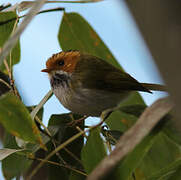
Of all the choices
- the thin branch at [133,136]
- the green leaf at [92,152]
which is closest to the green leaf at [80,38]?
the green leaf at [92,152]

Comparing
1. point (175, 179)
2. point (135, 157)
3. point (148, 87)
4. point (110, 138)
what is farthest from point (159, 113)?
point (148, 87)

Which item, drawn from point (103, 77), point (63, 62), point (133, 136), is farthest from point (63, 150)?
point (133, 136)

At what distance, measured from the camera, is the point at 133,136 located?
3.18ft

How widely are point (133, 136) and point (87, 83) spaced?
1242 millimetres

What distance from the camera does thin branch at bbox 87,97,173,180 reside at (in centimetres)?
84

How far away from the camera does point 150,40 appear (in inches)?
21.8

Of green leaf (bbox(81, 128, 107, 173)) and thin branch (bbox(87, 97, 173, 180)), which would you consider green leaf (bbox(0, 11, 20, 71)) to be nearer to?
green leaf (bbox(81, 128, 107, 173))

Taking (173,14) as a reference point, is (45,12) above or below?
below

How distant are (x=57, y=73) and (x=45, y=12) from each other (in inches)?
17.9

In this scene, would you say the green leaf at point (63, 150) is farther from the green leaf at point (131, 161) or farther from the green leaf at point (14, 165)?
the green leaf at point (131, 161)

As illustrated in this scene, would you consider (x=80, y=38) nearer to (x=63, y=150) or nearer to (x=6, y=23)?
(x=6, y=23)

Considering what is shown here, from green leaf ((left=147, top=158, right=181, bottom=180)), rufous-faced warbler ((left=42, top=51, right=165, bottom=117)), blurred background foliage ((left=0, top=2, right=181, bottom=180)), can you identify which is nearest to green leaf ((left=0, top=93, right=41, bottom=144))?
blurred background foliage ((left=0, top=2, right=181, bottom=180))

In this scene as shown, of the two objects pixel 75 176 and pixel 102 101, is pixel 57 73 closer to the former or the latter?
pixel 102 101

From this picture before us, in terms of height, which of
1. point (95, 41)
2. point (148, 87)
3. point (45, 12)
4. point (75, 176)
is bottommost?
point (148, 87)
